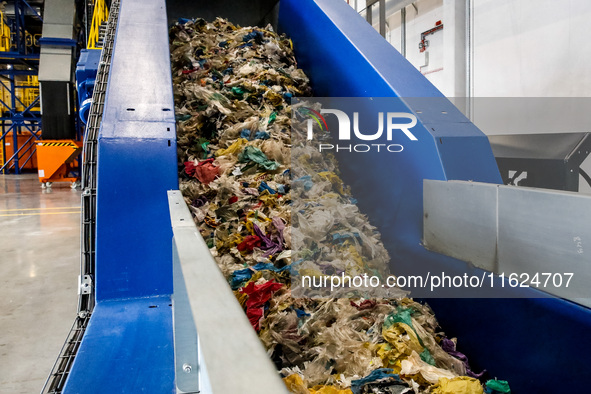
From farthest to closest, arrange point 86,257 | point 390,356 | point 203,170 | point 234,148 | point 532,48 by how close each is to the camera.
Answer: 1. point 532,48
2. point 234,148
3. point 203,170
4. point 86,257
5. point 390,356

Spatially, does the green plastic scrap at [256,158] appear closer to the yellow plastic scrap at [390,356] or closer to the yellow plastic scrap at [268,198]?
the yellow plastic scrap at [268,198]

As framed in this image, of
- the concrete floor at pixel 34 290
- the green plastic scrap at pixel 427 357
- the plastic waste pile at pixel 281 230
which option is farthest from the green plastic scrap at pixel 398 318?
the concrete floor at pixel 34 290

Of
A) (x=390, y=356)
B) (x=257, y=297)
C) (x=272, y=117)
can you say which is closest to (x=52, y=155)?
(x=272, y=117)

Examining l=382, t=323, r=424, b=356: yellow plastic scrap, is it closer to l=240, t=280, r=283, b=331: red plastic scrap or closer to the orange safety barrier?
l=240, t=280, r=283, b=331: red plastic scrap

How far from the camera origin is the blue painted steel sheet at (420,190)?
1.42 meters

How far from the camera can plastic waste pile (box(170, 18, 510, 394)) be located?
1.52 meters

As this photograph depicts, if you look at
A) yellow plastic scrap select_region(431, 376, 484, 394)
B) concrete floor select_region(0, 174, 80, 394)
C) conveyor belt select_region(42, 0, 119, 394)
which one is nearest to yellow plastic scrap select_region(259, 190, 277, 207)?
conveyor belt select_region(42, 0, 119, 394)

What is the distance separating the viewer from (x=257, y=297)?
175 centimetres

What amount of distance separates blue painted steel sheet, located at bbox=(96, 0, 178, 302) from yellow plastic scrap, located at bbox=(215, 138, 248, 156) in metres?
0.58

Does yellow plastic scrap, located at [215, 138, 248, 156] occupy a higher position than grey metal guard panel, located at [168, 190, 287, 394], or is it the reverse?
yellow plastic scrap, located at [215, 138, 248, 156]

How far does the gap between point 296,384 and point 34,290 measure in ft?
8.63

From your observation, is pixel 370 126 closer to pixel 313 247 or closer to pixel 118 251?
pixel 313 247

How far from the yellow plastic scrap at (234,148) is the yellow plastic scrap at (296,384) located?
1.53m

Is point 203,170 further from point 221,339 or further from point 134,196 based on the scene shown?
point 221,339
